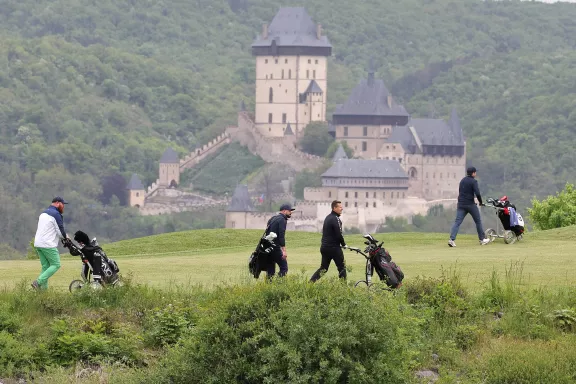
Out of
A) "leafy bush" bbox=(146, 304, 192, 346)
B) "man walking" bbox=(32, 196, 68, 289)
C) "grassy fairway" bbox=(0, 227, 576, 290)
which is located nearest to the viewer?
"leafy bush" bbox=(146, 304, 192, 346)

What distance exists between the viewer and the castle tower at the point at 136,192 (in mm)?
142750

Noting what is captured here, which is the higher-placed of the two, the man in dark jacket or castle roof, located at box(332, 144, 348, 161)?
castle roof, located at box(332, 144, 348, 161)

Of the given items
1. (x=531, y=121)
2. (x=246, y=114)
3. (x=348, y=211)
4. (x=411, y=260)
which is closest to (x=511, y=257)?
(x=411, y=260)

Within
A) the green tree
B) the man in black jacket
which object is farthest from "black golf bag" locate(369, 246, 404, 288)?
the green tree

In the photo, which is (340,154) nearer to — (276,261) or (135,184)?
(135,184)

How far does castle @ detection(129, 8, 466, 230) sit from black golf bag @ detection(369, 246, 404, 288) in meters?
103

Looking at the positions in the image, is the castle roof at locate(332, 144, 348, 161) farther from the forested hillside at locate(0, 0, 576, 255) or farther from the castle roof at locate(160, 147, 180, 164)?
the castle roof at locate(160, 147, 180, 164)

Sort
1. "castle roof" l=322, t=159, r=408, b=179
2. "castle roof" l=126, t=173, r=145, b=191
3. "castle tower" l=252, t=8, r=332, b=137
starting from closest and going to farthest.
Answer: "castle roof" l=322, t=159, r=408, b=179, "castle roof" l=126, t=173, r=145, b=191, "castle tower" l=252, t=8, r=332, b=137

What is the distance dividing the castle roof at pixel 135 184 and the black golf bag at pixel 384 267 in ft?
408

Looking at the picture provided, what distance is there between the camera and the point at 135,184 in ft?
474

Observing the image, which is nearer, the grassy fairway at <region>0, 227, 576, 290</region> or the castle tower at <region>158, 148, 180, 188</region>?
the grassy fairway at <region>0, 227, 576, 290</region>

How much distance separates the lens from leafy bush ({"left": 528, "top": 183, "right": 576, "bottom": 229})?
3834 centimetres

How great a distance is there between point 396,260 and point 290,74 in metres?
126

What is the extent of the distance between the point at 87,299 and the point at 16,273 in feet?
14.1
